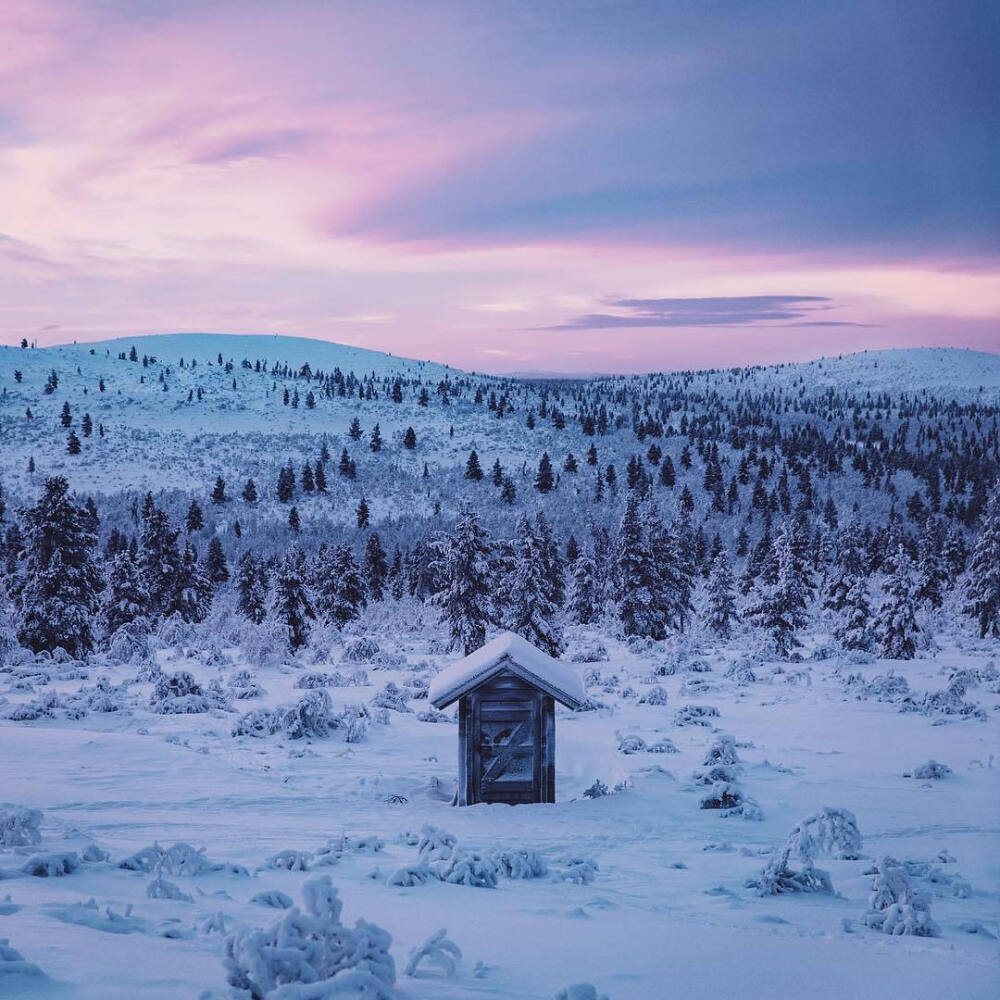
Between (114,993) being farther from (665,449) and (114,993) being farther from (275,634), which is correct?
(665,449)

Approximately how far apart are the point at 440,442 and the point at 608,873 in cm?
12269

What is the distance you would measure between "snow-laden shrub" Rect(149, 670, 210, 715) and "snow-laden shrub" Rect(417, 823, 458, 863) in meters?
11.4

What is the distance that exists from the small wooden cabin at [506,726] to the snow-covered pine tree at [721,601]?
32145 mm

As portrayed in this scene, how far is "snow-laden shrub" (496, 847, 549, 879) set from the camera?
8359mm

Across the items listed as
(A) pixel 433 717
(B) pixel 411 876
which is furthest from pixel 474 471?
(B) pixel 411 876

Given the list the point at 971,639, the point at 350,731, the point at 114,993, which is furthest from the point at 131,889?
the point at 971,639

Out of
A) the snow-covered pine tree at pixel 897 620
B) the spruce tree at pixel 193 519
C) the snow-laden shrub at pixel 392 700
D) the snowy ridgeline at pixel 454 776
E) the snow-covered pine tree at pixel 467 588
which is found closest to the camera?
the snowy ridgeline at pixel 454 776

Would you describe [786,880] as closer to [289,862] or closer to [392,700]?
[289,862]

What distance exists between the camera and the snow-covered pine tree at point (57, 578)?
2822 cm

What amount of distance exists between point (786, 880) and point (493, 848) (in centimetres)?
311

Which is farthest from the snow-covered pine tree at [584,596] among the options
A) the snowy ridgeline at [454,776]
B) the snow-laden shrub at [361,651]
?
the snow-laden shrub at [361,651]

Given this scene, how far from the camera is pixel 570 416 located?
485 feet

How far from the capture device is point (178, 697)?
19500 mm

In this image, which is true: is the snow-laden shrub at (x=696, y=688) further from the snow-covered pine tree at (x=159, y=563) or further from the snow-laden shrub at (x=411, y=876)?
the snow-covered pine tree at (x=159, y=563)
